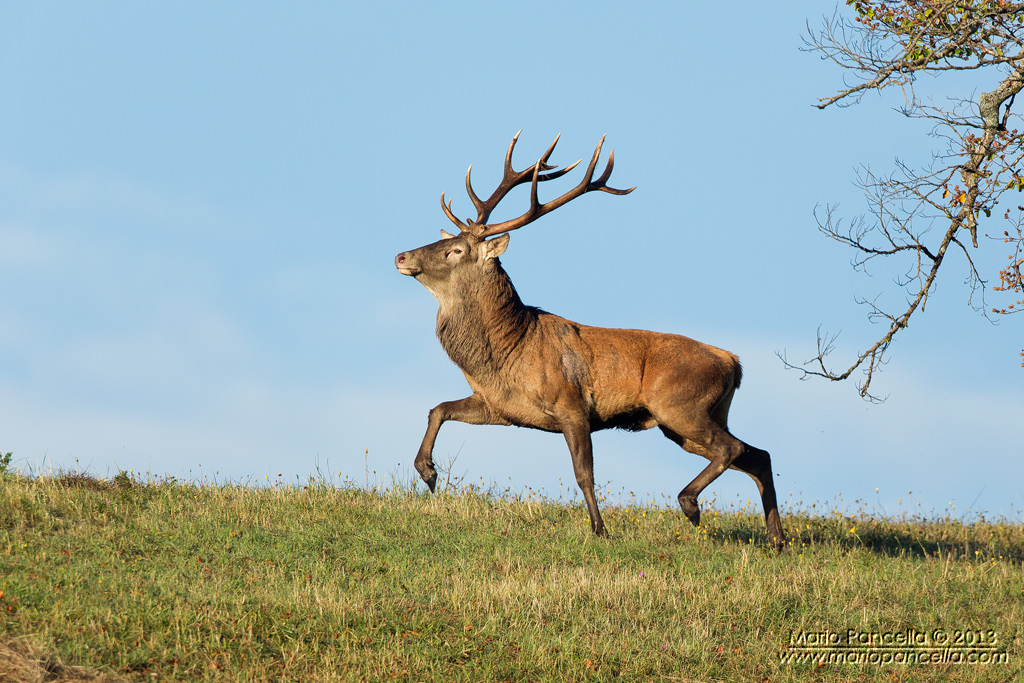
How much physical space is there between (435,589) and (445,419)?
319 centimetres

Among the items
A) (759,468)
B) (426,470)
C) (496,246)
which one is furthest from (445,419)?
(759,468)

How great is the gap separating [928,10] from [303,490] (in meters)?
8.94

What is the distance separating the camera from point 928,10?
38.1 feet

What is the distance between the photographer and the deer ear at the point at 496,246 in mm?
10797

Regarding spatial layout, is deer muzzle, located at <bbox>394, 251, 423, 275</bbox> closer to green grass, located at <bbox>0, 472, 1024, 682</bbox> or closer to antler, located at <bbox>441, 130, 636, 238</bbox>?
antler, located at <bbox>441, 130, 636, 238</bbox>

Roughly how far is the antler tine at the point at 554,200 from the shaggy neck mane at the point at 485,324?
40cm

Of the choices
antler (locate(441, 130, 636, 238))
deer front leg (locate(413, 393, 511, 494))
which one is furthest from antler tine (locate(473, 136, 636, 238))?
deer front leg (locate(413, 393, 511, 494))

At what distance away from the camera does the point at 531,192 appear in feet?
35.8

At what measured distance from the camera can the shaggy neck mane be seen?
1058 centimetres

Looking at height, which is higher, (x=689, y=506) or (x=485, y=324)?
(x=485, y=324)

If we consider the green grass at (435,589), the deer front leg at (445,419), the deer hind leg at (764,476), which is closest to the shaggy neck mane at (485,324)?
the deer front leg at (445,419)

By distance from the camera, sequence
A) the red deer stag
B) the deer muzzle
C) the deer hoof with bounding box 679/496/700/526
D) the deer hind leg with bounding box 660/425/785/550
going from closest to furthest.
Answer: the deer hoof with bounding box 679/496/700/526 → the red deer stag → the deer hind leg with bounding box 660/425/785/550 → the deer muzzle

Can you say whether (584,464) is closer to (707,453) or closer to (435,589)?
(707,453)

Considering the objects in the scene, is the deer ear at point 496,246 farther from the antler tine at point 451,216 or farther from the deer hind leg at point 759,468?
the deer hind leg at point 759,468
